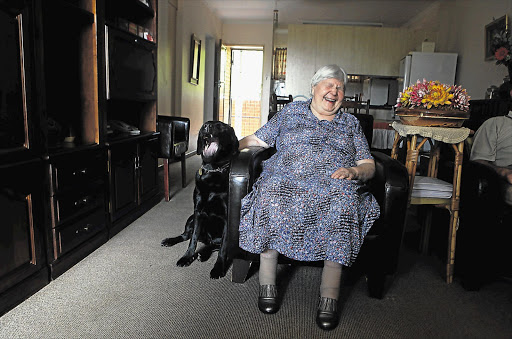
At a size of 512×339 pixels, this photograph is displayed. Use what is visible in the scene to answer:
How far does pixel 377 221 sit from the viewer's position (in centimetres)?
171

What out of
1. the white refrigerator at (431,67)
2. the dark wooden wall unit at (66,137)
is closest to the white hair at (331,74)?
the dark wooden wall unit at (66,137)

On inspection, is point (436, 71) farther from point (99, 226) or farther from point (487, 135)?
point (99, 226)

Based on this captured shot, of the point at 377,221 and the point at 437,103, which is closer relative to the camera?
the point at 377,221

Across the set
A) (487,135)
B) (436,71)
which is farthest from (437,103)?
(436,71)

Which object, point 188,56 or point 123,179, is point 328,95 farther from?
point 188,56

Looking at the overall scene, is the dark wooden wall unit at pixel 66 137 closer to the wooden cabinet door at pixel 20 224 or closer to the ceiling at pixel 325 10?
the wooden cabinet door at pixel 20 224

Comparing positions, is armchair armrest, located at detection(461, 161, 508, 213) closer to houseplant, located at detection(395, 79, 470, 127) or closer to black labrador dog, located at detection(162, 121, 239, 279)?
houseplant, located at detection(395, 79, 470, 127)

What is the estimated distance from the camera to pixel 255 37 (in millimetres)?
8297

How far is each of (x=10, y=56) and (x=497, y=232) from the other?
230 centimetres

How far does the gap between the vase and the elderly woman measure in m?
0.39

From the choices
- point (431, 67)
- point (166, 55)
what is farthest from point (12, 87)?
point (431, 67)

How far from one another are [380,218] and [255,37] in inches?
288

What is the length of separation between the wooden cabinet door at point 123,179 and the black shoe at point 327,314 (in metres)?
1.49

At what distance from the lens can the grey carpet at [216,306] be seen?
146 centimetres
